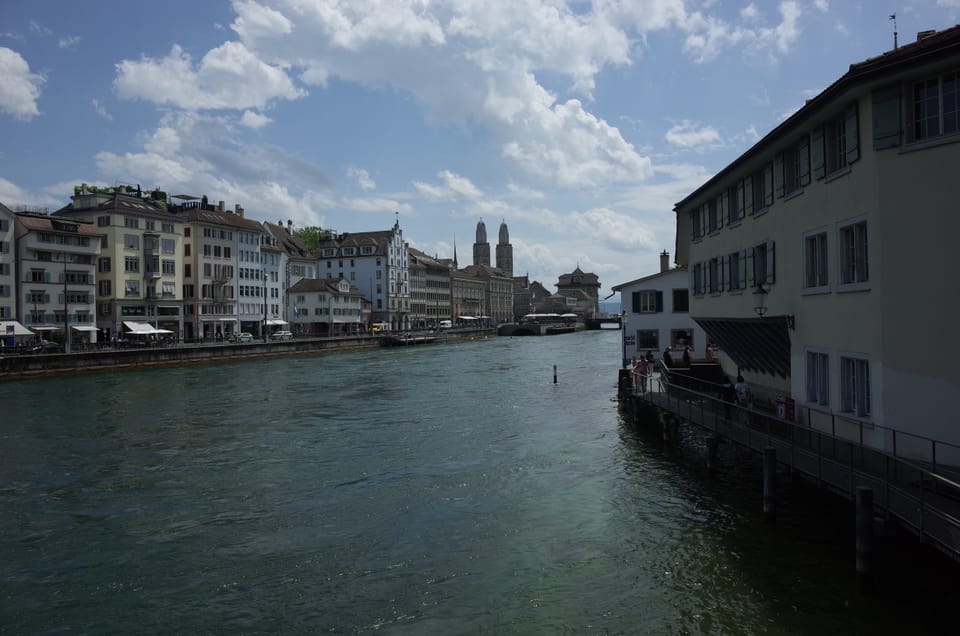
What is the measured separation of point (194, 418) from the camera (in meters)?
33.5

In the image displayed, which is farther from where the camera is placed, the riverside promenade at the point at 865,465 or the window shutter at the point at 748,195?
the window shutter at the point at 748,195

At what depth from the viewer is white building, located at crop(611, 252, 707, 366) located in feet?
137

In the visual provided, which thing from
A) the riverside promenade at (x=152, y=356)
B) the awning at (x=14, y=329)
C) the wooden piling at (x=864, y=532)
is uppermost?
the awning at (x=14, y=329)

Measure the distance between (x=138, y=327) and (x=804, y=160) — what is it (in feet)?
252

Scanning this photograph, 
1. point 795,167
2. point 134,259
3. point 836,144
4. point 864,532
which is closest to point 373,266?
point 134,259

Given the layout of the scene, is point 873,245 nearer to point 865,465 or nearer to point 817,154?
point 817,154

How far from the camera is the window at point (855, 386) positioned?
15.3 meters

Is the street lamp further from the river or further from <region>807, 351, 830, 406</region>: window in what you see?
<region>807, 351, 830, 406</region>: window

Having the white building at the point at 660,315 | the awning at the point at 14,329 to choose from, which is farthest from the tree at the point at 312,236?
the white building at the point at 660,315

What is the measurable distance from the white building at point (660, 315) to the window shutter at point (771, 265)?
66.6 ft

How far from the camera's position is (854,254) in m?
15.6

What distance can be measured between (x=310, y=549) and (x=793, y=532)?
10.3 meters

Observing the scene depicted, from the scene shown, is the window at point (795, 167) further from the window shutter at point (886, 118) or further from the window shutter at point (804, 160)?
the window shutter at point (886, 118)

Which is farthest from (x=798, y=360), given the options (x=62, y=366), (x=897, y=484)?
(x=62, y=366)
